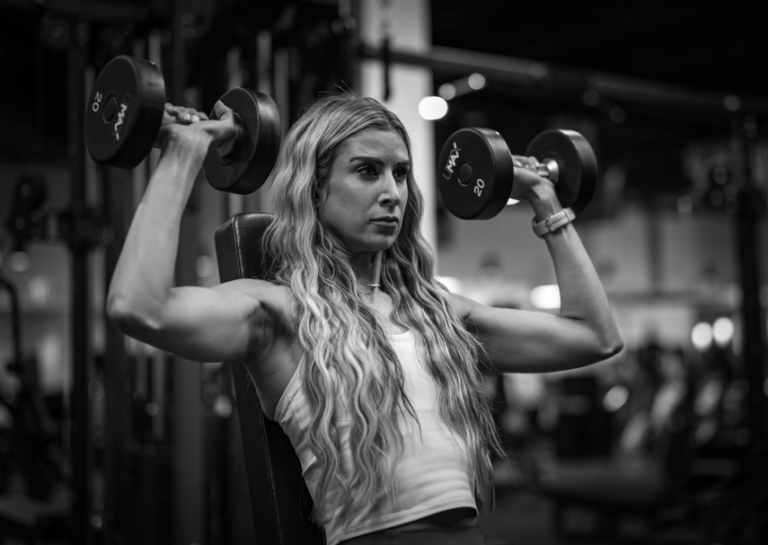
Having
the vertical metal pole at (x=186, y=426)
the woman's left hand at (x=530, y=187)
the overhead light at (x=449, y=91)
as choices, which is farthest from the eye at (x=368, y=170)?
the overhead light at (x=449, y=91)

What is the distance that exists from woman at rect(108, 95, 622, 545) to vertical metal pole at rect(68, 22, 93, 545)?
1.80 metres

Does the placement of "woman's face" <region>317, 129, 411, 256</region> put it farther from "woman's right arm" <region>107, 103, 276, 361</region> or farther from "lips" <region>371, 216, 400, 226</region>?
"woman's right arm" <region>107, 103, 276, 361</region>

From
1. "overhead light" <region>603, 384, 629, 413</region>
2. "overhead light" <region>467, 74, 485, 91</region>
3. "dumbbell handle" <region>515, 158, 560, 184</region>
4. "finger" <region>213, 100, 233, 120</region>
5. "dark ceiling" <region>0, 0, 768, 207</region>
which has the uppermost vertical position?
"dark ceiling" <region>0, 0, 768, 207</region>

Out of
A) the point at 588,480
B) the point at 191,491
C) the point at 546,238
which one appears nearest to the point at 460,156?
the point at 546,238

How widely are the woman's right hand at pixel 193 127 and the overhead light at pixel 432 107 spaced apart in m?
3.15

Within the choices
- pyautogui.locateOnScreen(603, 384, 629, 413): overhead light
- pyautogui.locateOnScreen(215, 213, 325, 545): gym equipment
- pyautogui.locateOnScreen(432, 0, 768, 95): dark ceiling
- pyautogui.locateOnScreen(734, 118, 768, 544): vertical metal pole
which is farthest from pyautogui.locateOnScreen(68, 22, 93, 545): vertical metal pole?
pyautogui.locateOnScreen(603, 384, 629, 413): overhead light

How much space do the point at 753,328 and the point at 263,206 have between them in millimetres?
2646

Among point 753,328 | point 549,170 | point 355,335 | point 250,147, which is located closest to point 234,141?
point 250,147

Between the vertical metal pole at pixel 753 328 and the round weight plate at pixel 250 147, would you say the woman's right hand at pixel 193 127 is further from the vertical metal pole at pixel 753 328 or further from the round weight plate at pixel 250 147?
the vertical metal pole at pixel 753 328

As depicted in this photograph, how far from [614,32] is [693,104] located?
330cm

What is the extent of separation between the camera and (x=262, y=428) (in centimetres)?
153

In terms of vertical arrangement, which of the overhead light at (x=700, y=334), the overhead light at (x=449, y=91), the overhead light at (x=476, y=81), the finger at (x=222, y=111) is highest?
the overhead light at (x=449, y=91)

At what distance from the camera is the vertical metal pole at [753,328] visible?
430 cm

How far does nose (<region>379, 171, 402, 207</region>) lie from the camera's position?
150 centimetres
